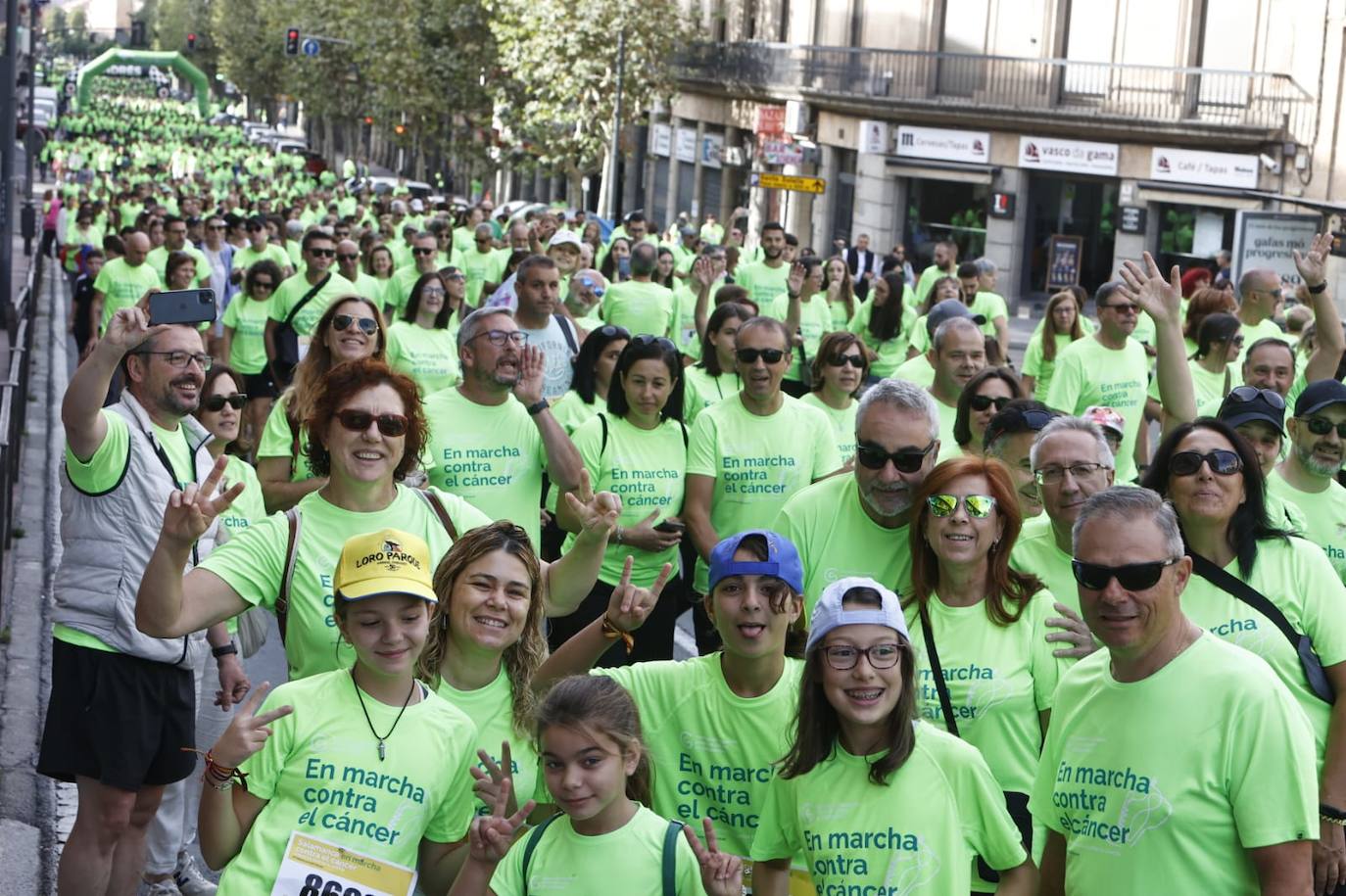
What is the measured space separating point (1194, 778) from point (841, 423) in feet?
16.4

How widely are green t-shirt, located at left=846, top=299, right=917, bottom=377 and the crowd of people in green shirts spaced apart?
308 inches

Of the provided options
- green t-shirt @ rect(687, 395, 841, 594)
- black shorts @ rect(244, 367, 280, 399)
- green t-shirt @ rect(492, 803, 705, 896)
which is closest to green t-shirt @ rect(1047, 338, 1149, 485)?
green t-shirt @ rect(687, 395, 841, 594)

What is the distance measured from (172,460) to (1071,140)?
Answer: 32910mm

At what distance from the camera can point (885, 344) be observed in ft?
52.3

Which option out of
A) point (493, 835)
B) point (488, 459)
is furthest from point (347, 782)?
point (488, 459)

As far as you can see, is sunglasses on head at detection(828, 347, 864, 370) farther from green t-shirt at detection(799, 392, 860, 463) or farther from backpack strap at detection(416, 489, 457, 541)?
backpack strap at detection(416, 489, 457, 541)

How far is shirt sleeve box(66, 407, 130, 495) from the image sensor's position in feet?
19.8

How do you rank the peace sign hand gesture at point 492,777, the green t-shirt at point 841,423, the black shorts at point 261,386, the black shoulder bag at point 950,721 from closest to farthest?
the peace sign hand gesture at point 492,777, the black shoulder bag at point 950,721, the green t-shirt at point 841,423, the black shorts at point 261,386

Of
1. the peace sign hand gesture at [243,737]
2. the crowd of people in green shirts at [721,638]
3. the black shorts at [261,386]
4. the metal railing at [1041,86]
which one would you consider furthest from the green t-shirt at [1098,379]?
the metal railing at [1041,86]

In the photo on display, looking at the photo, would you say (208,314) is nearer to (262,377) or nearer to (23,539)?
(23,539)

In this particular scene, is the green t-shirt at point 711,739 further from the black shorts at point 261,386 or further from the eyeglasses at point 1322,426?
the black shorts at point 261,386

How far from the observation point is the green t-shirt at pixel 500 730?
4.91 meters

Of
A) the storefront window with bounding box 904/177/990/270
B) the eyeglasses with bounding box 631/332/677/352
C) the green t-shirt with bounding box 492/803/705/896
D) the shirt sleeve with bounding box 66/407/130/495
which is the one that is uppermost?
the storefront window with bounding box 904/177/990/270

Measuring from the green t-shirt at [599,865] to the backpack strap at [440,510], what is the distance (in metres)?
1.42
